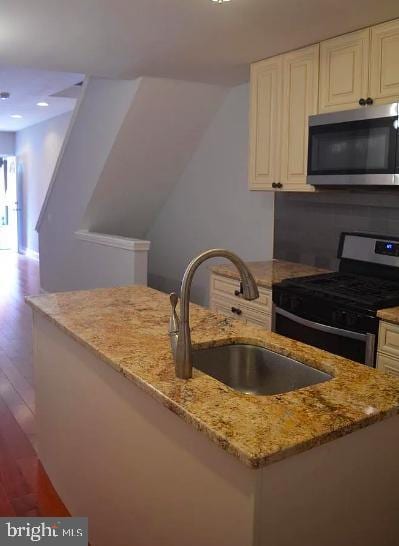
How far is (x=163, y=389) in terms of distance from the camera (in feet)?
4.65

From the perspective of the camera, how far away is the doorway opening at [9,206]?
36.9ft

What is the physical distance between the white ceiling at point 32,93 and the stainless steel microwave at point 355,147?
3.29 metres

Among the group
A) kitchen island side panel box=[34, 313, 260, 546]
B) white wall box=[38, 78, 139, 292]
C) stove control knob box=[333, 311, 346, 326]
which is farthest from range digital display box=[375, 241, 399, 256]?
white wall box=[38, 78, 139, 292]

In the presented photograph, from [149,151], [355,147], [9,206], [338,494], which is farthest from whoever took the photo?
[9,206]

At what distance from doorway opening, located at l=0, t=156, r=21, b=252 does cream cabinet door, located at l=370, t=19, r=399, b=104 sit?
9.59 metres

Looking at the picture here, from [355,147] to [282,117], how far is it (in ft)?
2.27

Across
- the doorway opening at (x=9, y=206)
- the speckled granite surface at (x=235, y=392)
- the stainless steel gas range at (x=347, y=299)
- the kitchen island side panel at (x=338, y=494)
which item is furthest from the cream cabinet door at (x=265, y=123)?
the doorway opening at (x=9, y=206)

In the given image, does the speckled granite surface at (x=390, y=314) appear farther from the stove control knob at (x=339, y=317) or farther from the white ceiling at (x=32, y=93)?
the white ceiling at (x=32, y=93)

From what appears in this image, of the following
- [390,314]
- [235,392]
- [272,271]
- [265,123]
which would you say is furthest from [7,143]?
[235,392]

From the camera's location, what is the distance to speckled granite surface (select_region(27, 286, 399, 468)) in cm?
116

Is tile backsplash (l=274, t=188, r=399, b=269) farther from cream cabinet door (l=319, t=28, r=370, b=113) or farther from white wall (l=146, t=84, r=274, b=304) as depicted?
cream cabinet door (l=319, t=28, r=370, b=113)

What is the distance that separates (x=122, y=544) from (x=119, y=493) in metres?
0.17

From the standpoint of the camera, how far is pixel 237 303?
3449 mm

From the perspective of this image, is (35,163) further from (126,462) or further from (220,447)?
(220,447)
